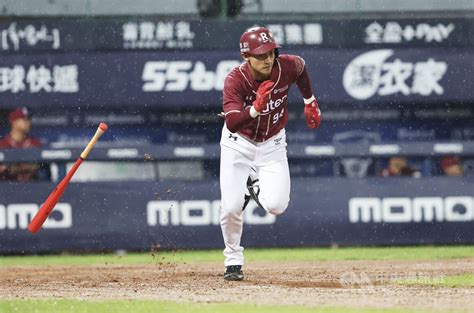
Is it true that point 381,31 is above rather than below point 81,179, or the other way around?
above

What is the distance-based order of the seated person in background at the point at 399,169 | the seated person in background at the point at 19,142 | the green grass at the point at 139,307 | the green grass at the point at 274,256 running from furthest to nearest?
1. the seated person in background at the point at 399,169
2. the seated person in background at the point at 19,142
3. the green grass at the point at 274,256
4. the green grass at the point at 139,307

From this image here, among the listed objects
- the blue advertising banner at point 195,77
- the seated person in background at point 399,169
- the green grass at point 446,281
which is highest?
the blue advertising banner at point 195,77

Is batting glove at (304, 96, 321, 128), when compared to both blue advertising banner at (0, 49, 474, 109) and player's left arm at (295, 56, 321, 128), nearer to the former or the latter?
player's left arm at (295, 56, 321, 128)

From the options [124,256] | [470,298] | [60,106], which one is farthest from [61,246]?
[470,298]

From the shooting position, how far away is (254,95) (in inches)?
334

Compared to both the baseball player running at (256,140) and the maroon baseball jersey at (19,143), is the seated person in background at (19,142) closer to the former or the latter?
the maroon baseball jersey at (19,143)

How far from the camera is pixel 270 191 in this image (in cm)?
859

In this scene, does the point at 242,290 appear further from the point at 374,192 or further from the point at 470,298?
the point at 374,192

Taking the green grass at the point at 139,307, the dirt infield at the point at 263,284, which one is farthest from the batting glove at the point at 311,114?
the green grass at the point at 139,307

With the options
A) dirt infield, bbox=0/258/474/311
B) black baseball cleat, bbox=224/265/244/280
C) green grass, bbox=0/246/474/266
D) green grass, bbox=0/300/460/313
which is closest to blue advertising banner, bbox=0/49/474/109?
green grass, bbox=0/246/474/266

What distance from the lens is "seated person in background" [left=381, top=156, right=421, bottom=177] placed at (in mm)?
12273

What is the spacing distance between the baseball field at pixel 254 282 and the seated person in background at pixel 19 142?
34.7 inches

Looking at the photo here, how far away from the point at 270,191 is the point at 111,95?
4055 mm

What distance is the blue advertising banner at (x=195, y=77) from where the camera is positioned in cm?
1213
